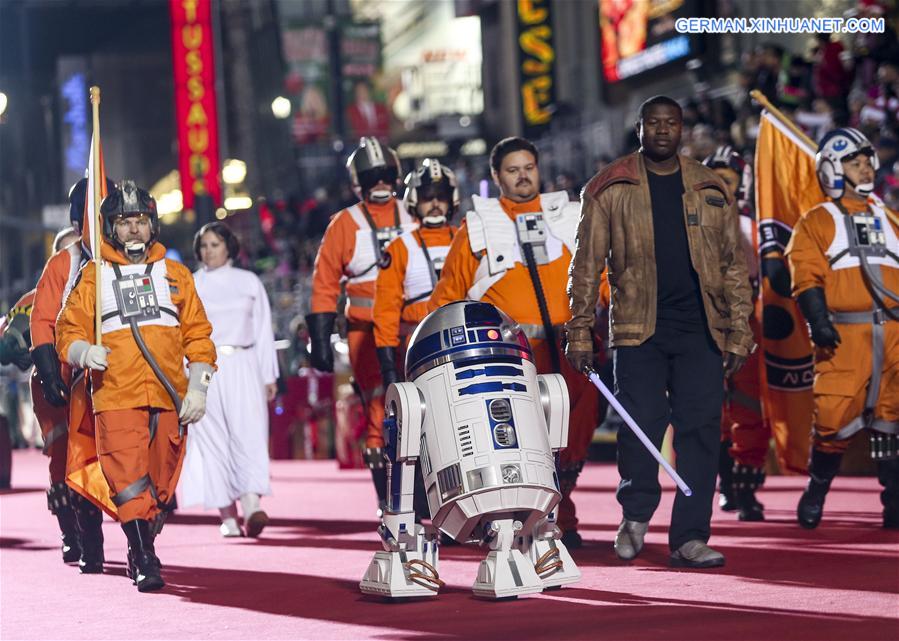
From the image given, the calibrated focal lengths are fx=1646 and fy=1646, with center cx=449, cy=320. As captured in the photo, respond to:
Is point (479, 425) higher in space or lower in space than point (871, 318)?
lower

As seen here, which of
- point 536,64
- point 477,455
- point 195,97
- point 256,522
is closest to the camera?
point 477,455

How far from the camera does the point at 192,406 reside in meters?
8.27

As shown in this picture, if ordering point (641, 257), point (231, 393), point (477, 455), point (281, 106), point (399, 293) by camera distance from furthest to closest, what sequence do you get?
point (281, 106) < point (231, 393) < point (399, 293) < point (641, 257) < point (477, 455)

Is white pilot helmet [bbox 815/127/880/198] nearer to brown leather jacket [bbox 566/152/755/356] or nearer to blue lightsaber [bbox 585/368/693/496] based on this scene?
brown leather jacket [bbox 566/152/755/356]

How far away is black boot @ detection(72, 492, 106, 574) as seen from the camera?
898cm

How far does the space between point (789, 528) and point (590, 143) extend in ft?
47.1

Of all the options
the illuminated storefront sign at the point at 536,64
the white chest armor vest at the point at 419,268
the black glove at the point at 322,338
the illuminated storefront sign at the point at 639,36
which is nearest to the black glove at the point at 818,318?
the white chest armor vest at the point at 419,268

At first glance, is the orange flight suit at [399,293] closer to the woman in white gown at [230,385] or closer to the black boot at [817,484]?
the woman in white gown at [230,385]

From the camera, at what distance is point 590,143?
23.2 meters

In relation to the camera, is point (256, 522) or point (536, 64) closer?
point (256, 522)

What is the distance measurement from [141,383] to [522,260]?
79.6 inches

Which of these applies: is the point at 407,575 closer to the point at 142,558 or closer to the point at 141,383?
the point at 142,558

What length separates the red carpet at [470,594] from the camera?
6.30m

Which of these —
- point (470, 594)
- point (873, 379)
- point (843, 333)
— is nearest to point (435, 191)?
point (843, 333)
